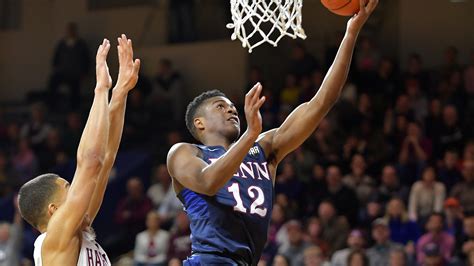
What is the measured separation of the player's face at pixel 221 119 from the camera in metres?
5.39

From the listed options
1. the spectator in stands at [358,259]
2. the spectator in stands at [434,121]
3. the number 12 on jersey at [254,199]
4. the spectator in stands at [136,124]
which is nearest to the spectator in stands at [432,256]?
the spectator in stands at [358,259]

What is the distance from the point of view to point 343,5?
5.46m

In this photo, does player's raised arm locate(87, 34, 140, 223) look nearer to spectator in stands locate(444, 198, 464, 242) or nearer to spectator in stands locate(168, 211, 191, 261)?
spectator in stands locate(444, 198, 464, 242)

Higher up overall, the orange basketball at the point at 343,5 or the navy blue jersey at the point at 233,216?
the orange basketball at the point at 343,5

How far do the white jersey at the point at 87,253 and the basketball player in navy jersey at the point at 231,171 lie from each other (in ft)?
1.78

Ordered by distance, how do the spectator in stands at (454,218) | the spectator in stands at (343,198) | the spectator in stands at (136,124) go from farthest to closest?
1. the spectator in stands at (136,124)
2. the spectator in stands at (343,198)
3. the spectator in stands at (454,218)

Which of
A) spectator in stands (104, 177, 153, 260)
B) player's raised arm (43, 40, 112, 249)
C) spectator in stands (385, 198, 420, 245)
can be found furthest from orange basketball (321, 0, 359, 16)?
spectator in stands (104, 177, 153, 260)

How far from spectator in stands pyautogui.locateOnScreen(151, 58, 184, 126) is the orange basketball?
9639 millimetres

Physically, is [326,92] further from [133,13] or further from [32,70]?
[32,70]

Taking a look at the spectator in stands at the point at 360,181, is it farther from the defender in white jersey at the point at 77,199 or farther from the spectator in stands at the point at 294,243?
the defender in white jersey at the point at 77,199

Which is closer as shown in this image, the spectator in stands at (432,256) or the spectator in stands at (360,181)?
the spectator in stands at (432,256)

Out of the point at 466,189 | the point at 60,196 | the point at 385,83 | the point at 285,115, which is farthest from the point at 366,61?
the point at 60,196

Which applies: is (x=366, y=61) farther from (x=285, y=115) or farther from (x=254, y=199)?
(x=254, y=199)

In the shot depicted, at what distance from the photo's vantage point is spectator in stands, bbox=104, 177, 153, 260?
12672 mm
